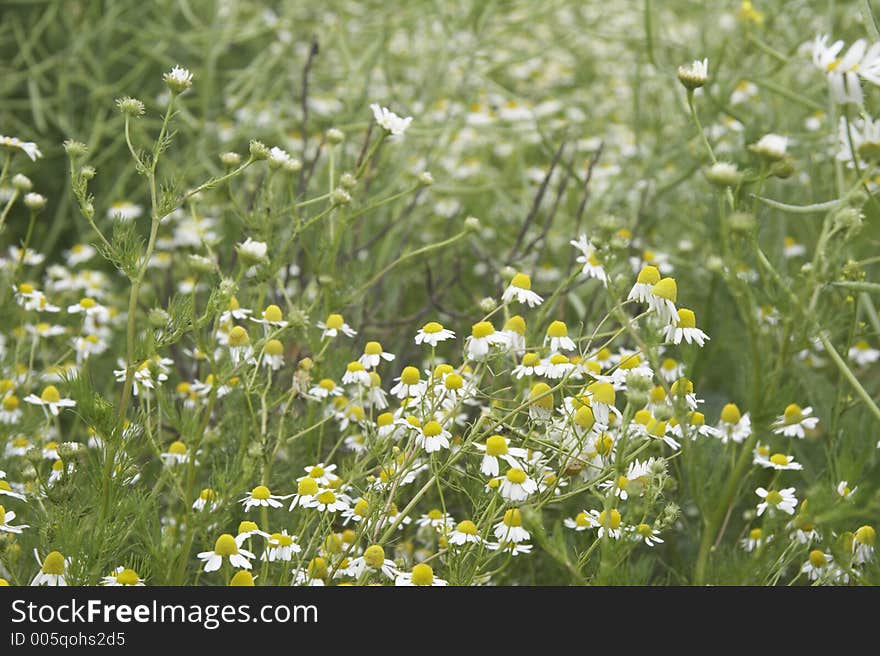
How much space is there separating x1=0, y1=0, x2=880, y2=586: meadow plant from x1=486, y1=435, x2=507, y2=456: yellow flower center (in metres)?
0.02

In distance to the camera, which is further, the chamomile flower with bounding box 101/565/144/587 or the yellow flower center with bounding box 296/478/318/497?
the yellow flower center with bounding box 296/478/318/497

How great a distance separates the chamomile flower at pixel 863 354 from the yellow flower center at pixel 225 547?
1.14 metres

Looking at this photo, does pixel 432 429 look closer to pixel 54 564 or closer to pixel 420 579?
pixel 420 579

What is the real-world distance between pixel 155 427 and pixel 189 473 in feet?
1.13

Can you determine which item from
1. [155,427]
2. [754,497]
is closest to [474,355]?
[155,427]

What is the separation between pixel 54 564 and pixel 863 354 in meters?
1.31

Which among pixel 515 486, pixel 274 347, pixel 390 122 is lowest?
pixel 515 486

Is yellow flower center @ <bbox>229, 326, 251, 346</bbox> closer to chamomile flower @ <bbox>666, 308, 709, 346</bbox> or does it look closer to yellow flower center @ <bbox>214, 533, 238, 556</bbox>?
yellow flower center @ <bbox>214, 533, 238, 556</bbox>

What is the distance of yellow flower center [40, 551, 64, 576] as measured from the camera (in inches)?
41.4

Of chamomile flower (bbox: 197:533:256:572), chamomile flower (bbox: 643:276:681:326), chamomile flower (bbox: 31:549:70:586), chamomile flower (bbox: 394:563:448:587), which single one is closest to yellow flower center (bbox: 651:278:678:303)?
chamomile flower (bbox: 643:276:681:326)

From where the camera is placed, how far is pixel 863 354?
5.85 feet

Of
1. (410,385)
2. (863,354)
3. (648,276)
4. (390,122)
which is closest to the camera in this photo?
(648,276)

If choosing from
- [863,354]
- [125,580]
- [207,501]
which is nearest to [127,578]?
[125,580]
